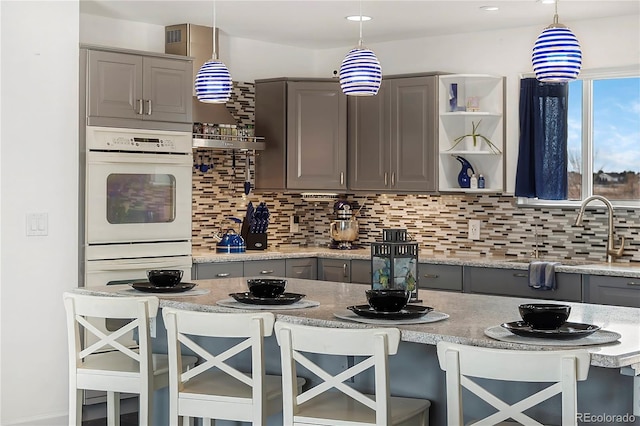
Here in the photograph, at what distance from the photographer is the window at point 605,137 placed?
6.20 m

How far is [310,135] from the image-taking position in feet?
22.9

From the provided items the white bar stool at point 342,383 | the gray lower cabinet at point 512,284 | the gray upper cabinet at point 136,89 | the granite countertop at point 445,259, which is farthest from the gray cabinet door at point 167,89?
the white bar stool at point 342,383

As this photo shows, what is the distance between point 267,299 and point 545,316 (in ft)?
3.93

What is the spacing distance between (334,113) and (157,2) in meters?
1.71

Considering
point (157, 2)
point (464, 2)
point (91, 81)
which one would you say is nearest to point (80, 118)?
point (91, 81)

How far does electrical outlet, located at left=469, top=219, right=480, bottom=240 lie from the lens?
6852 millimetres

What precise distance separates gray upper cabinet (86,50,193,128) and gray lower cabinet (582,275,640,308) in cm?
276

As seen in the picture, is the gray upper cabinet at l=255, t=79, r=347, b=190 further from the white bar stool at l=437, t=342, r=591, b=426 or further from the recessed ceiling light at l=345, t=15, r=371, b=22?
the white bar stool at l=437, t=342, r=591, b=426

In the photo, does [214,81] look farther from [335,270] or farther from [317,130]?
[335,270]

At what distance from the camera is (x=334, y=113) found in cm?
699

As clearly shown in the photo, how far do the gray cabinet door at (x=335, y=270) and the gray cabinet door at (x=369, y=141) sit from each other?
0.61 m

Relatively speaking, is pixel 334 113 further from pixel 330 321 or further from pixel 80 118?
pixel 330 321

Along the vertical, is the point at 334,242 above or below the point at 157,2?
below

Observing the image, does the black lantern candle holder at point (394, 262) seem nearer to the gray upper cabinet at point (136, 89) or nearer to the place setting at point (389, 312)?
the place setting at point (389, 312)
